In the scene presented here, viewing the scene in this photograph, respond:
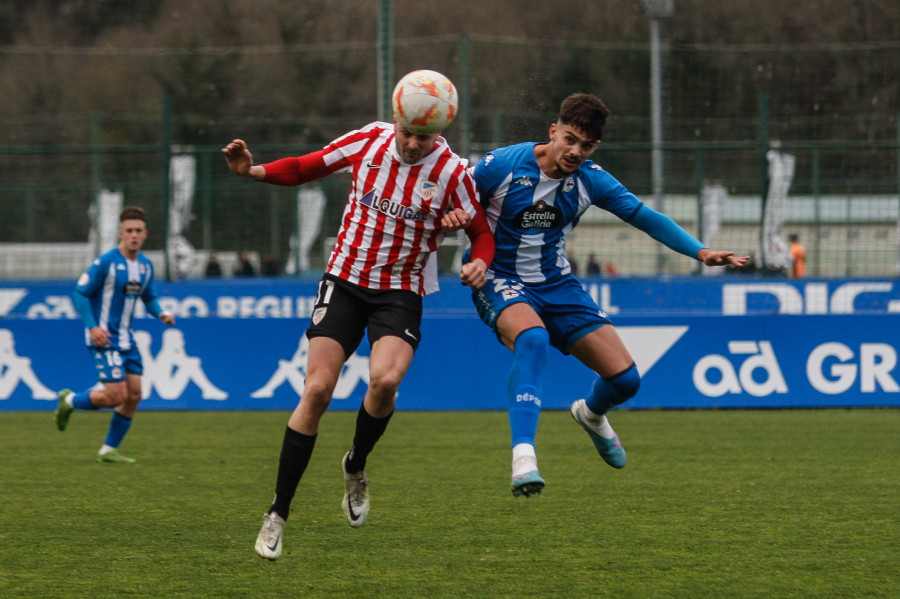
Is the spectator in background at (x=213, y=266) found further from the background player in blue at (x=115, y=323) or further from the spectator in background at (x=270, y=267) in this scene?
the background player in blue at (x=115, y=323)

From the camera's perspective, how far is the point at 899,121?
59.5 feet

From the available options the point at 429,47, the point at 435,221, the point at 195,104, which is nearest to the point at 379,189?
the point at 435,221

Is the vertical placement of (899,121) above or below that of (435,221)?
above

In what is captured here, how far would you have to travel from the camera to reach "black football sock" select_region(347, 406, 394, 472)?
595 centimetres

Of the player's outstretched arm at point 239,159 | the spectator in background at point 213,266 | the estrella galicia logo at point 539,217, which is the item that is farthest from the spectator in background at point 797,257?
the player's outstretched arm at point 239,159

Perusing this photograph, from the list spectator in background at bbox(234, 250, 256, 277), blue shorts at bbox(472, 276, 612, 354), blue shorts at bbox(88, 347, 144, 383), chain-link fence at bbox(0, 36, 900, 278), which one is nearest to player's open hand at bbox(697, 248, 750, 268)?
blue shorts at bbox(472, 276, 612, 354)

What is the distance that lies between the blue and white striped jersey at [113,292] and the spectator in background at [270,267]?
9.69m

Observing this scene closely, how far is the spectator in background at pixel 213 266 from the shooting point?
1878 cm

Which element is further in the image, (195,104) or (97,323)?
(195,104)

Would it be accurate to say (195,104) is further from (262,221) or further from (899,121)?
(899,121)

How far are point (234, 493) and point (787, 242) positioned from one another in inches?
391

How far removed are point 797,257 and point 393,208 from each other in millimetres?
11029

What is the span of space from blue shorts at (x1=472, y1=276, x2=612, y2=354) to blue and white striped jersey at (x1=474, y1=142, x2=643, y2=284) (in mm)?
64

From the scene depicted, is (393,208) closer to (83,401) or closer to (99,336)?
(99,336)
